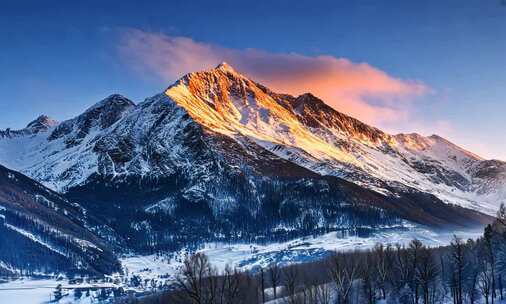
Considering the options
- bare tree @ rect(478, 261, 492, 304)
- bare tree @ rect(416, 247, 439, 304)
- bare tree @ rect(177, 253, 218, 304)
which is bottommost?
bare tree @ rect(478, 261, 492, 304)

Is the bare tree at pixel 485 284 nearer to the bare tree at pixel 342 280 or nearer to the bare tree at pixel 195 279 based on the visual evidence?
the bare tree at pixel 342 280

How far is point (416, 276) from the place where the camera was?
11100 centimetres

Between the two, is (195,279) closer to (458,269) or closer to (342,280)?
(342,280)

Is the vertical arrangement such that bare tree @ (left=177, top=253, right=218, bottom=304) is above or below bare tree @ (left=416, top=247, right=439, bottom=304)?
above

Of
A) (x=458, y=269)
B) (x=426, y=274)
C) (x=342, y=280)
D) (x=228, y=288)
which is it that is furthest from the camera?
(x=458, y=269)

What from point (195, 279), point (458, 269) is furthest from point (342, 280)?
point (458, 269)

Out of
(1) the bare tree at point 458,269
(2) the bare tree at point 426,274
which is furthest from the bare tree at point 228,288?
(1) the bare tree at point 458,269

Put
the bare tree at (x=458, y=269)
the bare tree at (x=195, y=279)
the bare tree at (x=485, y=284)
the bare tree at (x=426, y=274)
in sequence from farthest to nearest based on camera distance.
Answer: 1. the bare tree at (x=458, y=269)
2. the bare tree at (x=485, y=284)
3. the bare tree at (x=426, y=274)
4. the bare tree at (x=195, y=279)

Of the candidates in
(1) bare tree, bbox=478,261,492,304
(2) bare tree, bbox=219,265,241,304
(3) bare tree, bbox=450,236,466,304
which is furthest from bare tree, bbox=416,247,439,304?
(2) bare tree, bbox=219,265,241,304

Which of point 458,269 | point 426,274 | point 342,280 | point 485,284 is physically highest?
point 342,280

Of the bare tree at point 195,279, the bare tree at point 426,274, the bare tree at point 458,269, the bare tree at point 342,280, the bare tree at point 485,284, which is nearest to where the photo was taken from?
the bare tree at point 195,279

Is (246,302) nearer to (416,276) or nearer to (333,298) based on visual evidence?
(333,298)

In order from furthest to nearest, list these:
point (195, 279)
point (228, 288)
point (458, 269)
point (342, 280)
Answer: point (458, 269), point (342, 280), point (228, 288), point (195, 279)

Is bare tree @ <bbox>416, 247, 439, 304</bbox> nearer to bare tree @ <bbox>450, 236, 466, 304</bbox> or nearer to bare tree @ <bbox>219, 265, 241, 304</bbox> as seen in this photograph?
bare tree @ <bbox>450, 236, 466, 304</bbox>
